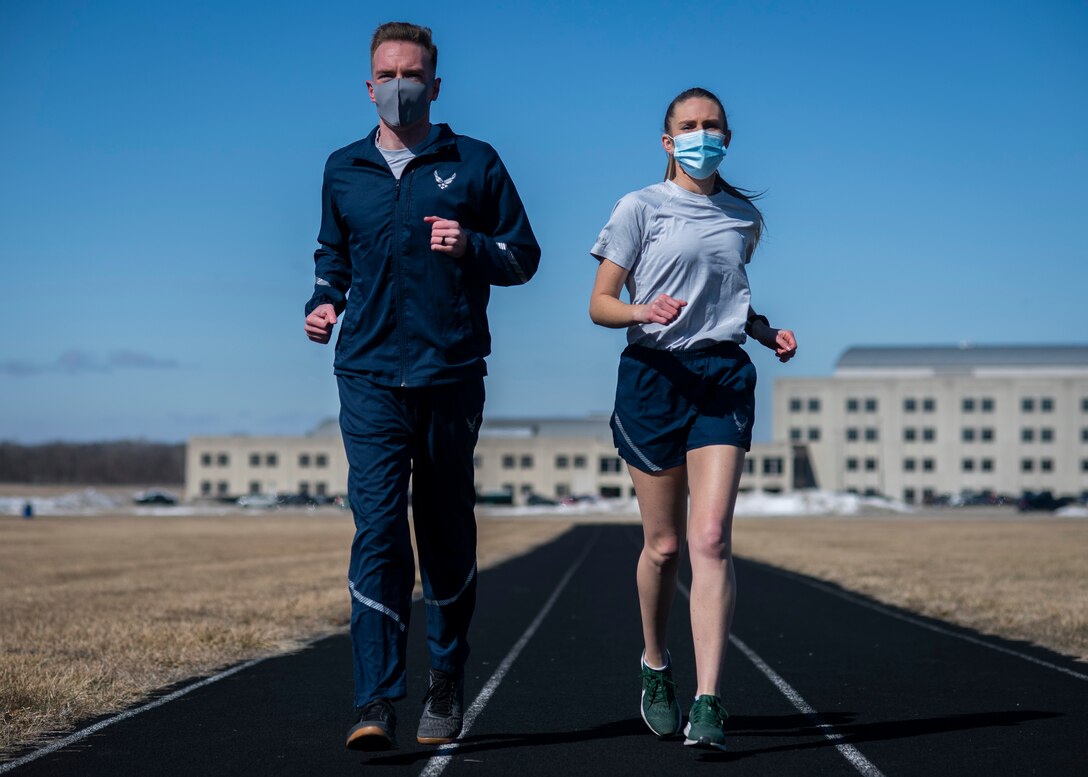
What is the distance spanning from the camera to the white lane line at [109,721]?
5463 millimetres

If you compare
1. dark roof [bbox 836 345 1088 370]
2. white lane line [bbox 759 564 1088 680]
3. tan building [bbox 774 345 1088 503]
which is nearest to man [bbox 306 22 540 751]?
white lane line [bbox 759 564 1088 680]

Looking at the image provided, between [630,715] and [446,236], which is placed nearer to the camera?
[446,236]

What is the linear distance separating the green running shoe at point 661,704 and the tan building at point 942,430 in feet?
399

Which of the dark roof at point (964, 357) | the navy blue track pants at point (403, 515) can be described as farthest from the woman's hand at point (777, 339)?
the dark roof at point (964, 357)

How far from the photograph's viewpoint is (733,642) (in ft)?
35.8

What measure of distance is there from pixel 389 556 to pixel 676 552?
4.27ft

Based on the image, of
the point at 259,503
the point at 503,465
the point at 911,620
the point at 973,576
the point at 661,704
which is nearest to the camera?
the point at 661,704

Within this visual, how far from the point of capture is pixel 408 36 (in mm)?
5434

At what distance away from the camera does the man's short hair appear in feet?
17.8

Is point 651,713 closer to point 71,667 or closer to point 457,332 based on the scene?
point 457,332

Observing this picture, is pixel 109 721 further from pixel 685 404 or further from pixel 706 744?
pixel 685 404

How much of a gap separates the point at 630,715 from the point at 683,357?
197cm

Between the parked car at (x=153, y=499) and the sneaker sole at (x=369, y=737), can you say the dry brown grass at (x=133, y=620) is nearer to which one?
the sneaker sole at (x=369, y=737)

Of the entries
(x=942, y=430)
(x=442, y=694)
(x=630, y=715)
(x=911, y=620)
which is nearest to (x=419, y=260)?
(x=442, y=694)
